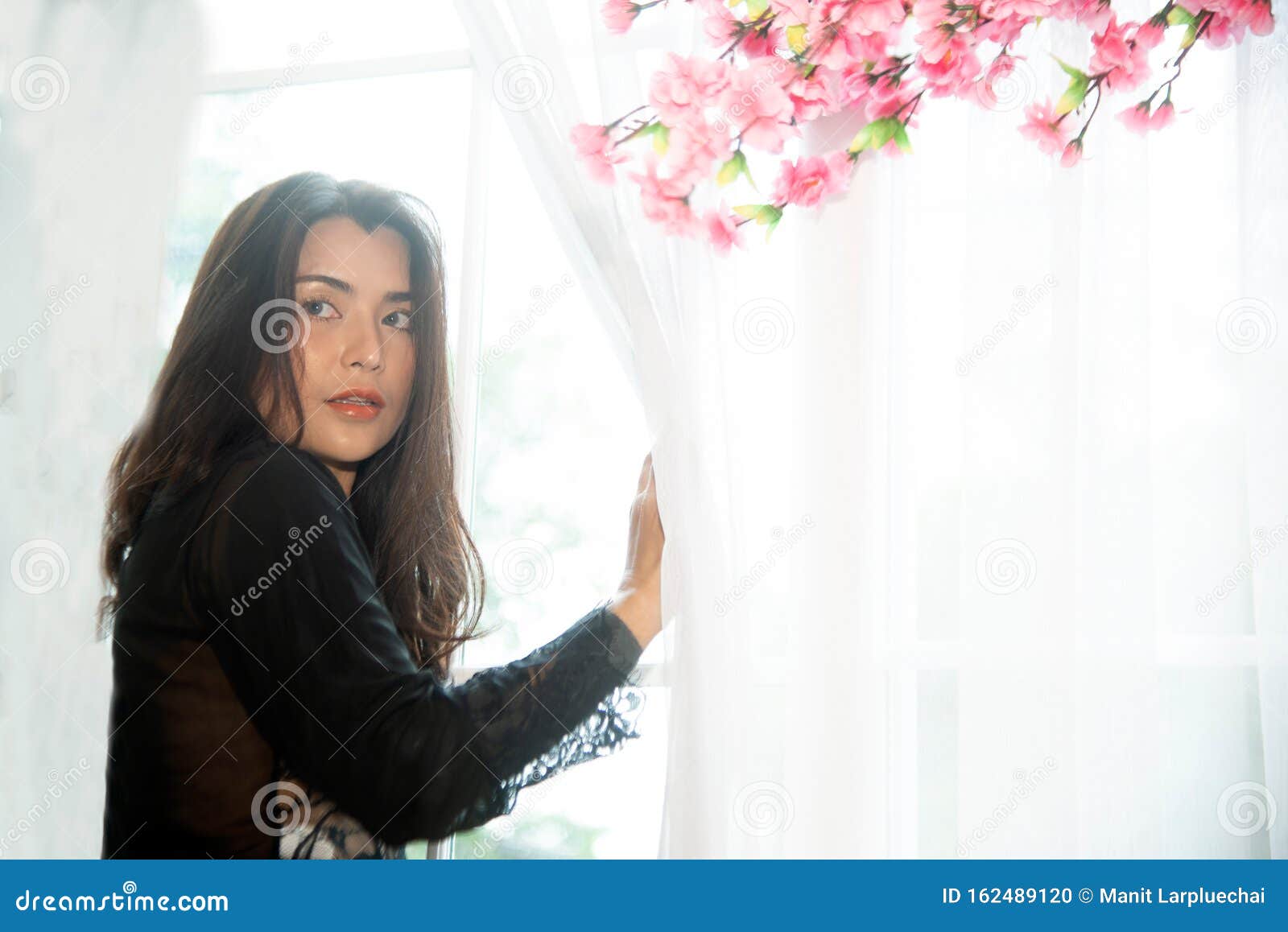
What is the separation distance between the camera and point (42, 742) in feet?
5.38

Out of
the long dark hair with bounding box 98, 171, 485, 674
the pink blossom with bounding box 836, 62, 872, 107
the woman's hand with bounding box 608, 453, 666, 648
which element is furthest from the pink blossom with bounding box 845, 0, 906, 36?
the long dark hair with bounding box 98, 171, 485, 674

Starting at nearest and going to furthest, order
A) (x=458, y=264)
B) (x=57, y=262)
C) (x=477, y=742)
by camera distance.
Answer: (x=477, y=742) → (x=458, y=264) → (x=57, y=262)

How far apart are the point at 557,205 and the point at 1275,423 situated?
919 mm

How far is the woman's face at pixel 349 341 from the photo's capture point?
1.40 metres

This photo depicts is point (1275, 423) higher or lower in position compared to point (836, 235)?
lower

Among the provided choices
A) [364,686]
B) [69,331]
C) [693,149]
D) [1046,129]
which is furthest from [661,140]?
[69,331]

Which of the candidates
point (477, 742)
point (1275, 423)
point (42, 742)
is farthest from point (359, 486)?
point (1275, 423)

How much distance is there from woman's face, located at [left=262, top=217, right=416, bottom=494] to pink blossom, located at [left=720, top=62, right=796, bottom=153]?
562 millimetres

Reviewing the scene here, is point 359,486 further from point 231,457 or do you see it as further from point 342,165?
point 342,165

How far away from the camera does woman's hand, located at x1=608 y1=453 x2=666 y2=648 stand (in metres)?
1.23

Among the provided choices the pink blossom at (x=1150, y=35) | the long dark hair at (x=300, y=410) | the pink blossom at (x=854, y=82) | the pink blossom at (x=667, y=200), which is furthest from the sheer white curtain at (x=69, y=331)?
the pink blossom at (x=1150, y=35)

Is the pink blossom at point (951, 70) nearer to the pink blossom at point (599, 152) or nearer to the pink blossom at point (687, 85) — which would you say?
the pink blossom at point (687, 85)
